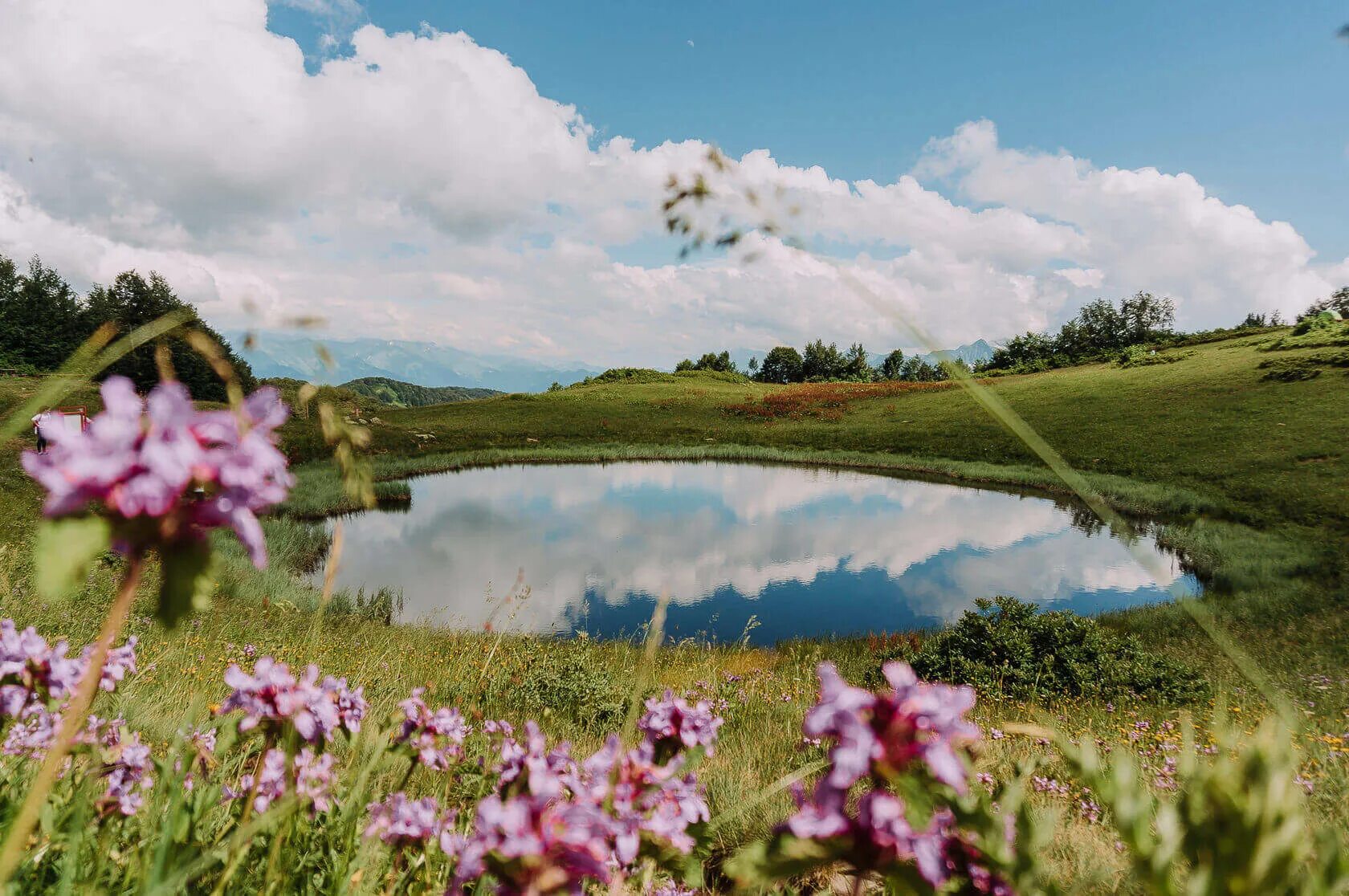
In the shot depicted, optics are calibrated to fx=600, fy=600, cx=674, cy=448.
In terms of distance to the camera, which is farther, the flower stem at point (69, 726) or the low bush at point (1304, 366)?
the low bush at point (1304, 366)

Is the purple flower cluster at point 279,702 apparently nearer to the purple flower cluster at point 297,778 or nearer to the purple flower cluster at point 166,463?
the purple flower cluster at point 297,778

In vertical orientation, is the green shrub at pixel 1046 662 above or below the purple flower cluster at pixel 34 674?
below

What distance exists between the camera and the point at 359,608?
11.8 metres

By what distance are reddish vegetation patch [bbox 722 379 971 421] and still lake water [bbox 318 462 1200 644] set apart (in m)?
21.6

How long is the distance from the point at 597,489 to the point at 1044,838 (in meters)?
25.4

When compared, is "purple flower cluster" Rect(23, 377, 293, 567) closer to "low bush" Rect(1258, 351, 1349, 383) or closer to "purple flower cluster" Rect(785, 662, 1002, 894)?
"purple flower cluster" Rect(785, 662, 1002, 894)

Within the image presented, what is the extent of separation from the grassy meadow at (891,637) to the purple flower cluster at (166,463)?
0.81 feet

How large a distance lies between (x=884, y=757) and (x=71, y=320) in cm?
7711

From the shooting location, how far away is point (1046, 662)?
7086 mm

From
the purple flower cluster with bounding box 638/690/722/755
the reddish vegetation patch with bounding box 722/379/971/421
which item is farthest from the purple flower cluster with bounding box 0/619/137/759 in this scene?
the reddish vegetation patch with bounding box 722/379/971/421

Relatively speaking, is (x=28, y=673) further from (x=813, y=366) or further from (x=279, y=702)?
(x=813, y=366)

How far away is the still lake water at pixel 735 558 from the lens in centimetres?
1273

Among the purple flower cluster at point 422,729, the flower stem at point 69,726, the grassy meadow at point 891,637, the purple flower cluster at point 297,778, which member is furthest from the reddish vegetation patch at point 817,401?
the flower stem at point 69,726

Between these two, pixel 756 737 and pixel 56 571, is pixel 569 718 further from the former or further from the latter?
pixel 56 571
